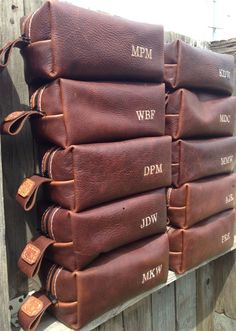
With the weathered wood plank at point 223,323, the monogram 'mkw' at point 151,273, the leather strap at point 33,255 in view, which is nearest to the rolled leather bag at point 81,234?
the leather strap at point 33,255

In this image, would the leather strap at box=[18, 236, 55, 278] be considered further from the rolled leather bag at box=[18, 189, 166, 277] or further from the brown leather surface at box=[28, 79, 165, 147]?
the brown leather surface at box=[28, 79, 165, 147]

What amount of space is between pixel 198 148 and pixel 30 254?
0.60 metres

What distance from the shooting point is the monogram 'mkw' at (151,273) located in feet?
3.22

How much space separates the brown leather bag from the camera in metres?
0.76

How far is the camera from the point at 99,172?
0.83 meters

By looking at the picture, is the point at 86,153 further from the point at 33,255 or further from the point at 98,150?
the point at 33,255

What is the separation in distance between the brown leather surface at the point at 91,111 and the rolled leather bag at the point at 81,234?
6.5 inches

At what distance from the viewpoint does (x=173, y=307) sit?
1367 millimetres

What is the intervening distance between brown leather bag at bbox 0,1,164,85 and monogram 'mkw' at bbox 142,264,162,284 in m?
0.52

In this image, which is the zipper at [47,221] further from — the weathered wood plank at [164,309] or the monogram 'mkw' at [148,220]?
the weathered wood plank at [164,309]

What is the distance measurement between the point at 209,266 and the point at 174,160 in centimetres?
65

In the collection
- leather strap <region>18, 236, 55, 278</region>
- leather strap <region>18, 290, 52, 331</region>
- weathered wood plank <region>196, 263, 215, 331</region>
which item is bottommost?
weathered wood plank <region>196, 263, 215, 331</region>

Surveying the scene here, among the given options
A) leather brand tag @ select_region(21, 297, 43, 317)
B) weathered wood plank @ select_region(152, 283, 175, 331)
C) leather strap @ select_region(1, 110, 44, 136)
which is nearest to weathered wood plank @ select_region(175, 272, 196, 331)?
weathered wood plank @ select_region(152, 283, 175, 331)

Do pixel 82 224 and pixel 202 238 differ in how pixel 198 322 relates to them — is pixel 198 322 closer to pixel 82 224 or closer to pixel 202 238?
pixel 202 238
